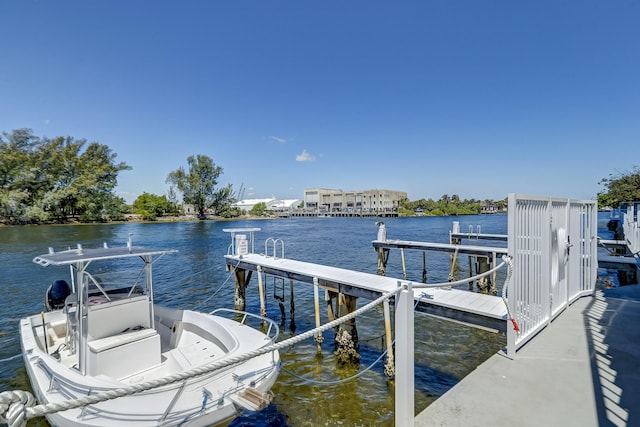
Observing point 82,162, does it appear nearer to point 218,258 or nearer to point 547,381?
point 218,258

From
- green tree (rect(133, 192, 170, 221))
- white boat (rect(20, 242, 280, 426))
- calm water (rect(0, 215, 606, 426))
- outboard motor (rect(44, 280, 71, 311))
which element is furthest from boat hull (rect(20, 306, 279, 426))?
green tree (rect(133, 192, 170, 221))

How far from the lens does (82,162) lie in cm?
5494

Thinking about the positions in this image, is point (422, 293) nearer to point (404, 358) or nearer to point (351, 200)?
point (404, 358)

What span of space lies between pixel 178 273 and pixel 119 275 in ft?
11.4

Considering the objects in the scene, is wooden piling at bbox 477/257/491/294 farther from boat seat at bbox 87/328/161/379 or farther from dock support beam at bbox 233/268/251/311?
boat seat at bbox 87/328/161/379

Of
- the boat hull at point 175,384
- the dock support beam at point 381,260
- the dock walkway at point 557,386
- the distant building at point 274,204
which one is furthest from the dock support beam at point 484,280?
the distant building at point 274,204

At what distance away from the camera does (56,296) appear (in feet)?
29.9

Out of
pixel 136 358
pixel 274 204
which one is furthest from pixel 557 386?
pixel 274 204

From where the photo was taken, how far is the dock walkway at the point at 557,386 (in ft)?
8.52

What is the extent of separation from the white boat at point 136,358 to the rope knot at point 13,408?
5.38 feet

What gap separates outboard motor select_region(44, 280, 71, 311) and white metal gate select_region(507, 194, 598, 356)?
436 inches

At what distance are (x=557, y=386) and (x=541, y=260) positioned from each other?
190cm

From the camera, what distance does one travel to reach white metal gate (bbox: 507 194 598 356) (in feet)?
12.7

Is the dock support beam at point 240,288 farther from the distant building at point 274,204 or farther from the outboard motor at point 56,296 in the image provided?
the distant building at point 274,204
